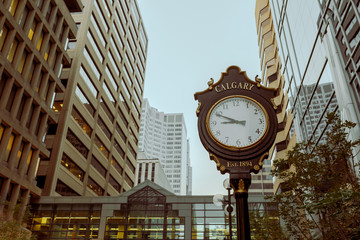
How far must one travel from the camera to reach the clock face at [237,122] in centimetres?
408

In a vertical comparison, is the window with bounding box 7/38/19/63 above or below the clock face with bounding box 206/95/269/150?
above

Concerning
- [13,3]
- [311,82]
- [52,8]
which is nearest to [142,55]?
[52,8]

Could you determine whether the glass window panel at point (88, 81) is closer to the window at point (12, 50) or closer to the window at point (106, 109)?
the window at point (106, 109)

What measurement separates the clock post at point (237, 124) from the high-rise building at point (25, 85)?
27.0 m

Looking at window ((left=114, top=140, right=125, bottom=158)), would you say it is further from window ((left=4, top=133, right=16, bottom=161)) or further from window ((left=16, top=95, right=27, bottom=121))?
window ((left=4, top=133, right=16, bottom=161))

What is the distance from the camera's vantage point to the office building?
34906mm

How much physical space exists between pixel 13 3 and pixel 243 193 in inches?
1292

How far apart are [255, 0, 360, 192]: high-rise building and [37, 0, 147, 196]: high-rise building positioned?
2739 centimetres

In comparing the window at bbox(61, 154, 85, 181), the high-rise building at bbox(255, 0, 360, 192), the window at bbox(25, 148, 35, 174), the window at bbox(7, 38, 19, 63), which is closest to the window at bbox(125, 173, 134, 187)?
the window at bbox(61, 154, 85, 181)

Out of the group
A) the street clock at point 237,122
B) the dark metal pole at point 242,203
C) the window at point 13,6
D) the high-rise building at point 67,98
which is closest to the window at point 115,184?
the high-rise building at point 67,98

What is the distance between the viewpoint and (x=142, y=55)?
83.7m

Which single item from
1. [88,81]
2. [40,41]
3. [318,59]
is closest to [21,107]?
[40,41]

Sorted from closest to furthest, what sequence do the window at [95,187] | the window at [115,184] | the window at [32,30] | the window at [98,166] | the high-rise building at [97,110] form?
the window at [32,30]
the high-rise building at [97,110]
the window at [95,187]
the window at [98,166]
the window at [115,184]

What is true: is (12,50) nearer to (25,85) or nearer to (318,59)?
(25,85)
